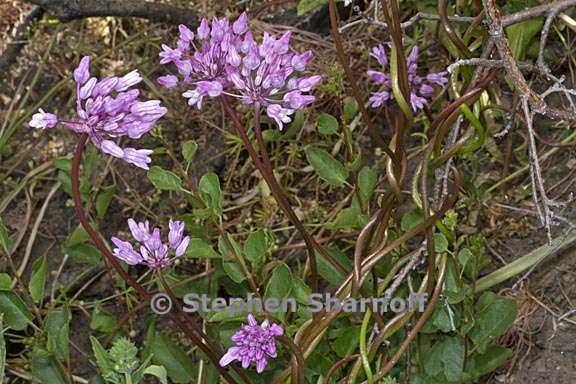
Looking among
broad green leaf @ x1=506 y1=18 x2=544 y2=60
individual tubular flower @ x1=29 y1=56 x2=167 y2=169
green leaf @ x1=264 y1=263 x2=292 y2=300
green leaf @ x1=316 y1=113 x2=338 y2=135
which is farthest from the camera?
broad green leaf @ x1=506 y1=18 x2=544 y2=60

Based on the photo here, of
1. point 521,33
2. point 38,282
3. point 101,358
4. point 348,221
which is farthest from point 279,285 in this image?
point 521,33

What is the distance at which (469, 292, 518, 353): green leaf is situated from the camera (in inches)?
68.6

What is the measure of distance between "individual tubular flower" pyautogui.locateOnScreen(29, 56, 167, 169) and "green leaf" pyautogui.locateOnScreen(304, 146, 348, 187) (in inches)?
18.9

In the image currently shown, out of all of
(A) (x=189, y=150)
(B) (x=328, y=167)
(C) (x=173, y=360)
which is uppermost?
(A) (x=189, y=150)

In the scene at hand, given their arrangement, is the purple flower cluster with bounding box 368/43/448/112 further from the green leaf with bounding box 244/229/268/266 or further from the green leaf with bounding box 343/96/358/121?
the green leaf with bounding box 244/229/268/266

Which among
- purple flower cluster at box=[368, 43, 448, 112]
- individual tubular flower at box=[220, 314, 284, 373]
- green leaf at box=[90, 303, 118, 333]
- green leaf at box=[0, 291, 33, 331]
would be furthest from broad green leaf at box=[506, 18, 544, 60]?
green leaf at box=[0, 291, 33, 331]

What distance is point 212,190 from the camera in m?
1.74

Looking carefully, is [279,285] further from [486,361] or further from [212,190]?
[486,361]

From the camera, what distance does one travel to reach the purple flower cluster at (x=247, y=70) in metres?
1.50

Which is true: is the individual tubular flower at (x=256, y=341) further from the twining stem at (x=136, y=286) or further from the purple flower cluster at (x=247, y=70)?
the purple flower cluster at (x=247, y=70)

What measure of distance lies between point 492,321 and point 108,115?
0.77 metres

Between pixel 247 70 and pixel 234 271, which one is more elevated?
pixel 247 70

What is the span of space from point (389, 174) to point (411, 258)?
0.16 m

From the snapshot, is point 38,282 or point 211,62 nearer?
point 211,62
